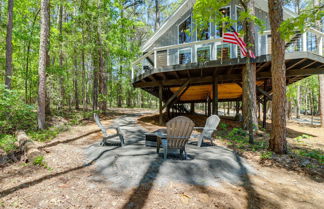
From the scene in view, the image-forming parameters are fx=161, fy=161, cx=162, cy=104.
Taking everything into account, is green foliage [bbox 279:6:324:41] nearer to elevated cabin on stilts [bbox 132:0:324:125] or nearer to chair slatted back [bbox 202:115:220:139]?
chair slatted back [bbox 202:115:220:139]

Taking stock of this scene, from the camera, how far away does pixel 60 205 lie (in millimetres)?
2125

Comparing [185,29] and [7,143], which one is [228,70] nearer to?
[185,29]

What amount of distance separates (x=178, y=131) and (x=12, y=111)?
6183mm

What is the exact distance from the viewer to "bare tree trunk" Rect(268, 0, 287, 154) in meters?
4.35

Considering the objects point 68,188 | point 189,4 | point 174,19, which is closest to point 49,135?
point 68,188

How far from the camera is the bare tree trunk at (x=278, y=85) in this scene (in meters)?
4.35

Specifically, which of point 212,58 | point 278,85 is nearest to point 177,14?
point 212,58

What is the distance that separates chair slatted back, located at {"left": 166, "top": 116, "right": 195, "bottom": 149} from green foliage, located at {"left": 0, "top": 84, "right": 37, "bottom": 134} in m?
4.89

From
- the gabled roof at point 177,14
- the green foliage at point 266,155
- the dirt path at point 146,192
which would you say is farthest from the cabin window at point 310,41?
the dirt path at point 146,192

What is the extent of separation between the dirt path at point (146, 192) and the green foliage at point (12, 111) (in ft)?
9.02

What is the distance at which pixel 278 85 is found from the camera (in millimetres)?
4402

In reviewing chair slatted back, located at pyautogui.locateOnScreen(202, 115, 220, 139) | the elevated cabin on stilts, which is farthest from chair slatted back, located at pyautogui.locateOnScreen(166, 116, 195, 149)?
the elevated cabin on stilts

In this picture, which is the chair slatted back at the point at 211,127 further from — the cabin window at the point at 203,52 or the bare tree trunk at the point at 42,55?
the bare tree trunk at the point at 42,55

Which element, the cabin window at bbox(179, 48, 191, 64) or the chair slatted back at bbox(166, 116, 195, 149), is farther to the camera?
the cabin window at bbox(179, 48, 191, 64)
